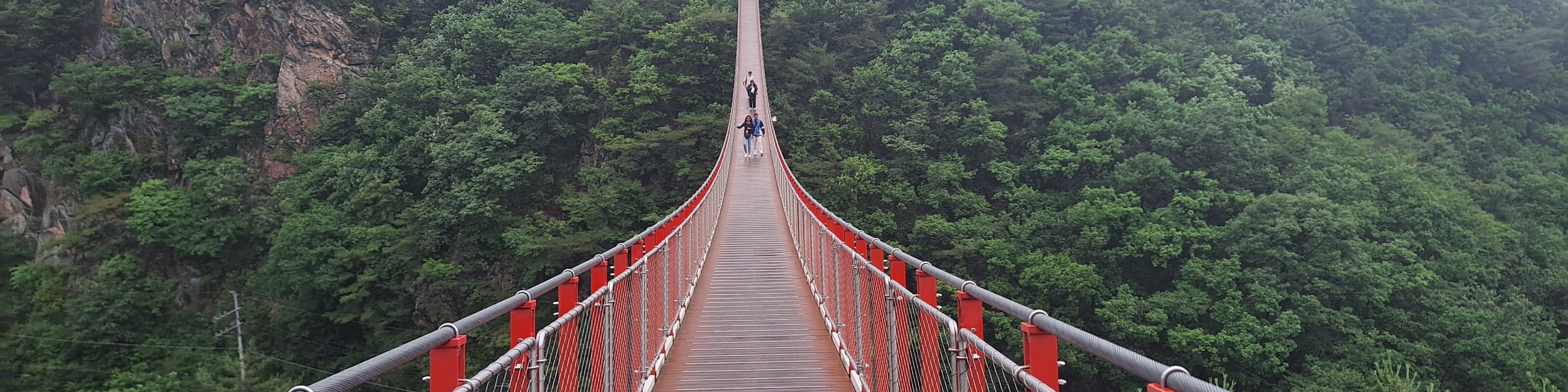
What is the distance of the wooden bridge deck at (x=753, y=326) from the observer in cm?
421

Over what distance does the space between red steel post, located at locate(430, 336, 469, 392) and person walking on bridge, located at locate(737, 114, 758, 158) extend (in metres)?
11.0

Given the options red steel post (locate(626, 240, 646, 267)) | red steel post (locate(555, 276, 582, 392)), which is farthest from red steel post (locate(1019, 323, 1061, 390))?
red steel post (locate(626, 240, 646, 267))

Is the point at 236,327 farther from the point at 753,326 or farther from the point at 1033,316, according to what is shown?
the point at 1033,316

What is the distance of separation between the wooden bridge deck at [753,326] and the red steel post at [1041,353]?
2416mm

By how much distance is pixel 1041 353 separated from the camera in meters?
1.64

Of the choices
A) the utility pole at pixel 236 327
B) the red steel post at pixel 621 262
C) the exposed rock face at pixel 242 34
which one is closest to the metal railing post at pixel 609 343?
the red steel post at pixel 621 262

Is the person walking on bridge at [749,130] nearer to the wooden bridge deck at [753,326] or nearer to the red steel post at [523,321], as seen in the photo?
the wooden bridge deck at [753,326]

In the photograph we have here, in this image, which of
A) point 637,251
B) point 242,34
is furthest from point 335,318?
point 637,251

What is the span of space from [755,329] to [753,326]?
0.26ft

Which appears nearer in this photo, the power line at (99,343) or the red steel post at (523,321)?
the red steel post at (523,321)

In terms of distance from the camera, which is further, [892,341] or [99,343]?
[99,343]

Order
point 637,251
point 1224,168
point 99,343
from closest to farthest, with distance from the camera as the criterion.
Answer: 1. point 637,251
2. point 99,343
3. point 1224,168

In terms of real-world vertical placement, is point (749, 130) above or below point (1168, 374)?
above

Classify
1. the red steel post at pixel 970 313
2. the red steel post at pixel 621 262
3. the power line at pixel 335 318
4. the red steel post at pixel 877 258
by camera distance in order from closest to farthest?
the red steel post at pixel 970 313
the red steel post at pixel 621 262
the red steel post at pixel 877 258
the power line at pixel 335 318
